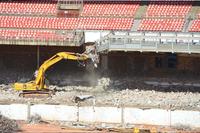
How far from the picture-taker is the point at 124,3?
4794 cm

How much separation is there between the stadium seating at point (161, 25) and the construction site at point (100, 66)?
0.31ft

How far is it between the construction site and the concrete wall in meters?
0.07

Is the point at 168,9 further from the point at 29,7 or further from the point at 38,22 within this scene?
the point at 29,7

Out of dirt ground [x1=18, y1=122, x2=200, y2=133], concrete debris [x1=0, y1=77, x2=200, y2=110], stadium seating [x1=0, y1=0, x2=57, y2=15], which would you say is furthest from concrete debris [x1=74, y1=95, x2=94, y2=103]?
stadium seating [x1=0, y1=0, x2=57, y2=15]

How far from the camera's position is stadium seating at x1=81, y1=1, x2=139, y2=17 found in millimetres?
46812

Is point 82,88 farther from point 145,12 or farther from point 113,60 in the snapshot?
point 145,12

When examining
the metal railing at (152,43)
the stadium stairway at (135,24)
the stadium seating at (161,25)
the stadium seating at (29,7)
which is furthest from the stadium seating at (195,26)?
the stadium seating at (29,7)

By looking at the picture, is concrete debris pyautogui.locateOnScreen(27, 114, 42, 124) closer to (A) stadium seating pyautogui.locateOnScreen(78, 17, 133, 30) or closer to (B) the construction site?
(B) the construction site

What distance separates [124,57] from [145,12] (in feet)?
22.8

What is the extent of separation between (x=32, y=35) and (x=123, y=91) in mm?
11165

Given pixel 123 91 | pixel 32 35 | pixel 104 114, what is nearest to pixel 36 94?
pixel 123 91

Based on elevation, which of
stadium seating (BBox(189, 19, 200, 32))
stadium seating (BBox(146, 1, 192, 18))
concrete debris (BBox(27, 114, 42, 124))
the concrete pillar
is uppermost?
stadium seating (BBox(146, 1, 192, 18))

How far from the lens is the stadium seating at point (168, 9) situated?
4615 centimetres

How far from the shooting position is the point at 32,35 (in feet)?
147
